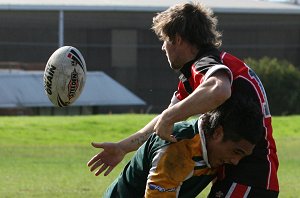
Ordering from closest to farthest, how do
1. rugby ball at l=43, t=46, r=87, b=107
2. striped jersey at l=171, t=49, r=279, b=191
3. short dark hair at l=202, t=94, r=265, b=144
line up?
short dark hair at l=202, t=94, r=265, b=144 < striped jersey at l=171, t=49, r=279, b=191 < rugby ball at l=43, t=46, r=87, b=107

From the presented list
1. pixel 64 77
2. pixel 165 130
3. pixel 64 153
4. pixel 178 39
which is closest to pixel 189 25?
pixel 178 39

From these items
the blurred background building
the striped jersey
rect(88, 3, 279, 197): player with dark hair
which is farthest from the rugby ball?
the blurred background building

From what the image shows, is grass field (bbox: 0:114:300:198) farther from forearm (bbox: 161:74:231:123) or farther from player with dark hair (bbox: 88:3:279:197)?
forearm (bbox: 161:74:231:123)

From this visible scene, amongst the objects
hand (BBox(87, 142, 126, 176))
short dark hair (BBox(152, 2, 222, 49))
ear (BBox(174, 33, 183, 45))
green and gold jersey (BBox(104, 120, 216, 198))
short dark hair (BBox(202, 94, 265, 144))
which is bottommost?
hand (BBox(87, 142, 126, 176))

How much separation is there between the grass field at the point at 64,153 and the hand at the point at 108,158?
3989 millimetres

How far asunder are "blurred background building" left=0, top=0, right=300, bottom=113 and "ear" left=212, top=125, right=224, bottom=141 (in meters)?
33.7

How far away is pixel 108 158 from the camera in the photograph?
583 centimetres

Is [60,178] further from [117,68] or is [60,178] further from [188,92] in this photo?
[117,68]

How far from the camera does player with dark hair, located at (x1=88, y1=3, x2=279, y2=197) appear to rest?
190 inches

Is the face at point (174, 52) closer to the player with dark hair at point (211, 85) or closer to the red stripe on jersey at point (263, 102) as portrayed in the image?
the player with dark hair at point (211, 85)

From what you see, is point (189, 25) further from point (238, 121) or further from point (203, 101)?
point (238, 121)

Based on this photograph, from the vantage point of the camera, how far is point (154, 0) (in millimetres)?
47062

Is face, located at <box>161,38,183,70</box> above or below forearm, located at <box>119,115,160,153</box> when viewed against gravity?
above

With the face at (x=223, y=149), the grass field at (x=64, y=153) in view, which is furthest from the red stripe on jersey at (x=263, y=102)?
the grass field at (x=64, y=153)
